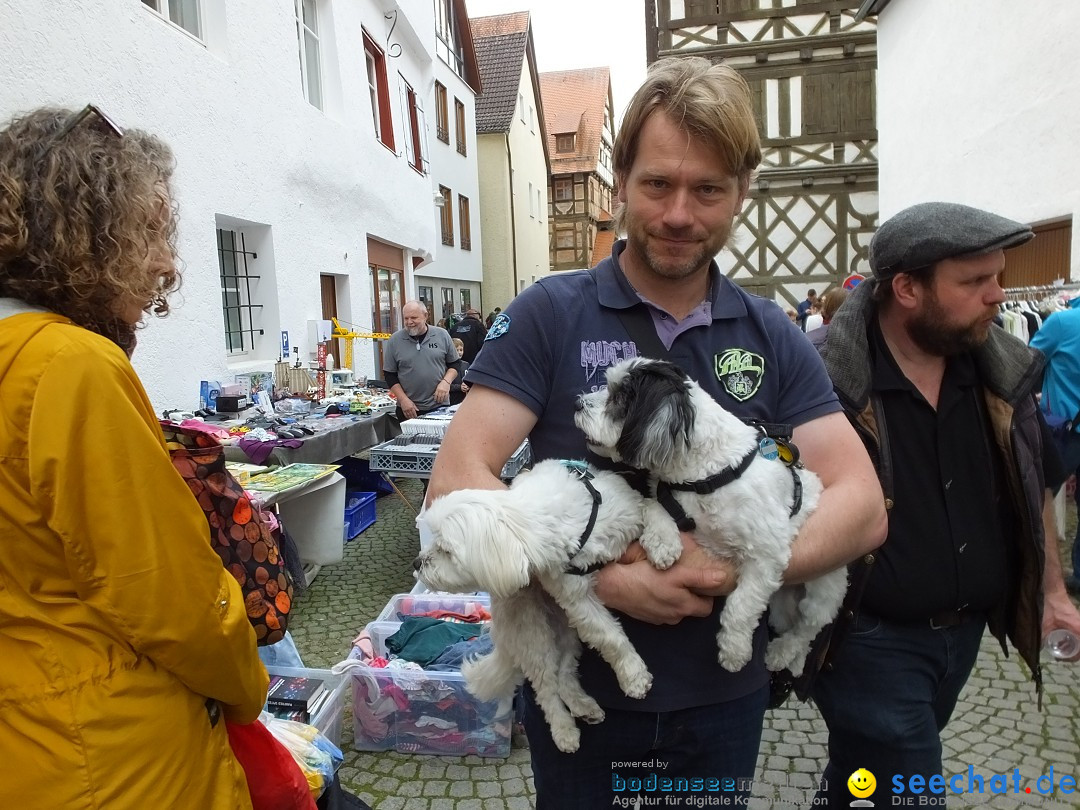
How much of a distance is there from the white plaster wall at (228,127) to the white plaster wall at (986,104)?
8.50 meters

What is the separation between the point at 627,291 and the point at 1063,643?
2240mm

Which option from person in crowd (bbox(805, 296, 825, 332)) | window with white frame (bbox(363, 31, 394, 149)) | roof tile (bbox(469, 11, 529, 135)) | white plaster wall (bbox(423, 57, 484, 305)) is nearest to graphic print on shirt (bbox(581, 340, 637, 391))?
person in crowd (bbox(805, 296, 825, 332))

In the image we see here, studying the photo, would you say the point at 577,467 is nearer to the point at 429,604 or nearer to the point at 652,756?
the point at 652,756

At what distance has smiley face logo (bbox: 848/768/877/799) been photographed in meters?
2.20

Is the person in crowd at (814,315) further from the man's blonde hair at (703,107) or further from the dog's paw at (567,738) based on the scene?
the dog's paw at (567,738)

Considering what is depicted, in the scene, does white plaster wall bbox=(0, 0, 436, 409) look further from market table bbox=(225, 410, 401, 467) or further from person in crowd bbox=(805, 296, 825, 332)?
person in crowd bbox=(805, 296, 825, 332)

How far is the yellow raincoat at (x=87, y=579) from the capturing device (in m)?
1.20

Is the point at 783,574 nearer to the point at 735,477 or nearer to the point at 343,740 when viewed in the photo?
the point at 735,477

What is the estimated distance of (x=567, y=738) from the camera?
166 cm

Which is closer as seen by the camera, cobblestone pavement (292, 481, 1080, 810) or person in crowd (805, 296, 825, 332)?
cobblestone pavement (292, 481, 1080, 810)

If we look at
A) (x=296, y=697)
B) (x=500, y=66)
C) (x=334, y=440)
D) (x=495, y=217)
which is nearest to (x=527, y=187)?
(x=495, y=217)

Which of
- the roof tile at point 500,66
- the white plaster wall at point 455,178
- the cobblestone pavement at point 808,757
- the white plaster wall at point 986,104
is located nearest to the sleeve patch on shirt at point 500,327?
the cobblestone pavement at point 808,757

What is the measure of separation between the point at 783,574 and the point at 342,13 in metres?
11.8

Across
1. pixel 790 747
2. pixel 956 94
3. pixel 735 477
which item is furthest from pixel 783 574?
pixel 956 94
